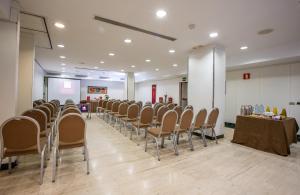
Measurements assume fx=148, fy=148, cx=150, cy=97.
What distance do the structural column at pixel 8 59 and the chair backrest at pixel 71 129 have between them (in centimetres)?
107

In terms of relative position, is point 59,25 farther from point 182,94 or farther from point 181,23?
point 182,94

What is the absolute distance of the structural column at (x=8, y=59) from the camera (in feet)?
8.21

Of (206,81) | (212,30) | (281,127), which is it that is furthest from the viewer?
(206,81)

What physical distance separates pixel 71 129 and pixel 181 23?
9.95 ft

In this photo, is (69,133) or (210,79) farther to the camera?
(210,79)

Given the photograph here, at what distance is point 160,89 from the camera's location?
1245 cm

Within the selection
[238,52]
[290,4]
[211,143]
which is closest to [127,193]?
[211,143]

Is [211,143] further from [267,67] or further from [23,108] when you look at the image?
[23,108]

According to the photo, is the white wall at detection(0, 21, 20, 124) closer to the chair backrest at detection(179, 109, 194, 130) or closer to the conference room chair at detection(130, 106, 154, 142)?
the conference room chair at detection(130, 106, 154, 142)

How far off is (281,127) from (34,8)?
577 centimetres

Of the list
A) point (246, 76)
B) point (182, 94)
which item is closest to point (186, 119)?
point (246, 76)

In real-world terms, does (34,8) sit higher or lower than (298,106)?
higher

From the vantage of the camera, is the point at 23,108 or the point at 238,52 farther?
the point at 238,52

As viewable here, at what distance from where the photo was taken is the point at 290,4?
97.7 inches
